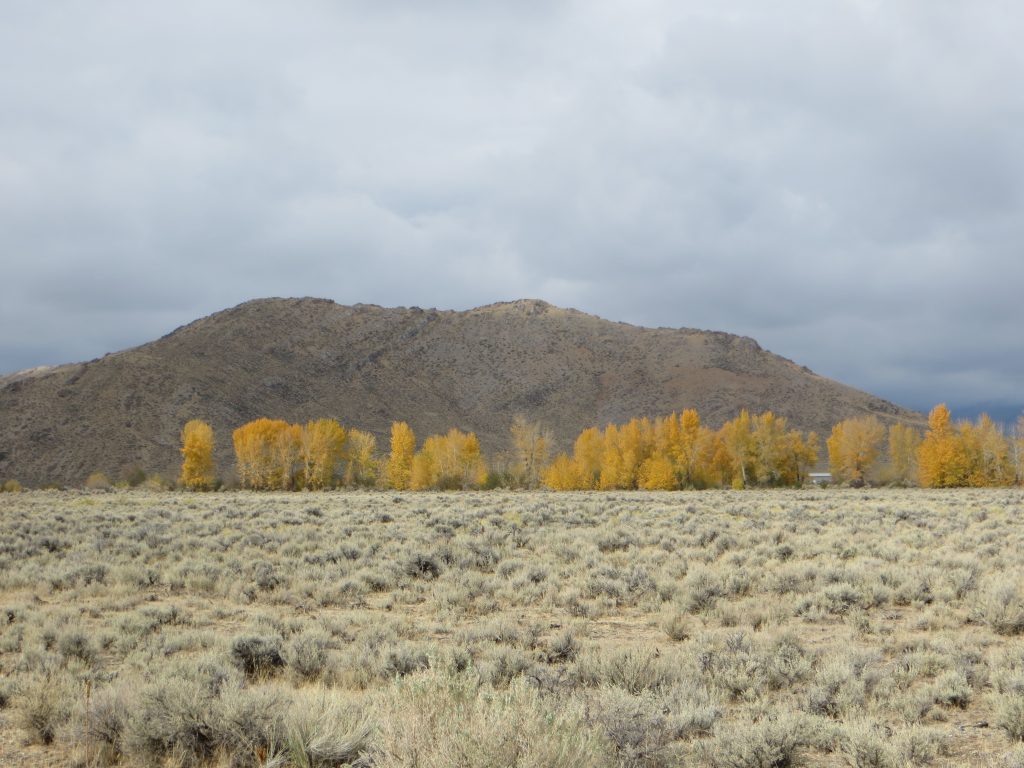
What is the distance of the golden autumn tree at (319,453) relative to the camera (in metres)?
77.2

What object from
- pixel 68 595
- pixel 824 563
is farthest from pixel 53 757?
pixel 824 563

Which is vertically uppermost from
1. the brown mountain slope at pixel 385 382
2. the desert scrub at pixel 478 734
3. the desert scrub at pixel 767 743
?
the brown mountain slope at pixel 385 382

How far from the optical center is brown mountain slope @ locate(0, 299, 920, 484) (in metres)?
97.0

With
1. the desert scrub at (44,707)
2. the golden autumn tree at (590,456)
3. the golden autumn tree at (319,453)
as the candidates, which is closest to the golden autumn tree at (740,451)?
the golden autumn tree at (590,456)

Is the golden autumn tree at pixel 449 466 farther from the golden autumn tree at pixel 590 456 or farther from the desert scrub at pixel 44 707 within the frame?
the desert scrub at pixel 44 707

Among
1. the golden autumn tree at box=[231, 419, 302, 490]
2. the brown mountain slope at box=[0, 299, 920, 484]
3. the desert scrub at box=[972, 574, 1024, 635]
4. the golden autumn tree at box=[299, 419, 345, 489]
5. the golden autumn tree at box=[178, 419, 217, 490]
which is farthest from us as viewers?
the brown mountain slope at box=[0, 299, 920, 484]

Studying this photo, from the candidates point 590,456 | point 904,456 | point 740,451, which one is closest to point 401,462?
point 590,456

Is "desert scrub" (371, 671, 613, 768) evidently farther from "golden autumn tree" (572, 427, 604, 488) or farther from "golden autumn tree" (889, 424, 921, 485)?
"golden autumn tree" (889, 424, 921, 485)

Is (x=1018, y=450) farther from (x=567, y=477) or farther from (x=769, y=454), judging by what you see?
(x=567, y=477)

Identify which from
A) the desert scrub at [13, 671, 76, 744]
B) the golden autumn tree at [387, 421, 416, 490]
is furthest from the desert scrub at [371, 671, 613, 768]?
the golden autumn tree at [387, 421, 416, 490]

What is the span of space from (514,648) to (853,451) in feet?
268

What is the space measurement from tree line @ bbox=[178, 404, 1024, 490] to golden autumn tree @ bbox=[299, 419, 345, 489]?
0.38ft

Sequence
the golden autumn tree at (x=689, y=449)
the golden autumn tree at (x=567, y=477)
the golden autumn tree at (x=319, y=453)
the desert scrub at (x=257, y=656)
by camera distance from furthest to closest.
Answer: the golden autumn tree at (x=319, y=453), the golden autumn tree at (x=689, y=449), the golden autumn tree at (x=567, y=477), the desert scrub at (x=257, y=656)

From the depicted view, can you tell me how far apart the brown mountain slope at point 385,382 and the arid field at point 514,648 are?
84.8 metres
